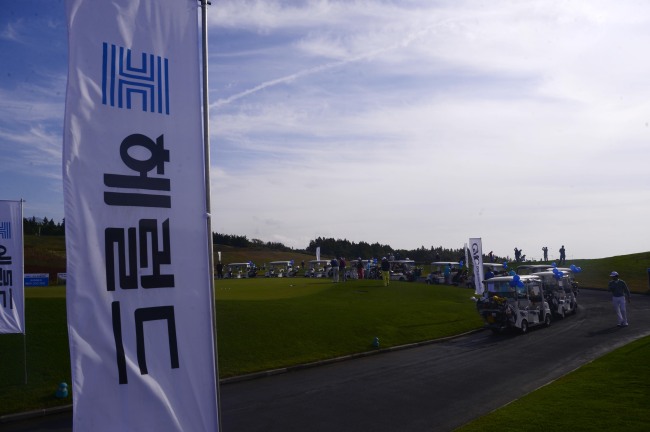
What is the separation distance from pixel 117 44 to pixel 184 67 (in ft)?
1.69

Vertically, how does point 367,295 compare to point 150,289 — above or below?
below

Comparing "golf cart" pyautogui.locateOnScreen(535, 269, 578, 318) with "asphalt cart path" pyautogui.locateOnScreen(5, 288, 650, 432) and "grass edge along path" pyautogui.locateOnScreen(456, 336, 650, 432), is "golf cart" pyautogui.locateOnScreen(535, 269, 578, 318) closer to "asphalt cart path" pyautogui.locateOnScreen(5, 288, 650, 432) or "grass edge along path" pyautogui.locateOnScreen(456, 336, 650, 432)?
"asphalt cart path" pyautogui.locateOnScreen(5, 288, 650, 432)

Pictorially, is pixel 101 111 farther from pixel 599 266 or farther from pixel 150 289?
pixel 599 266

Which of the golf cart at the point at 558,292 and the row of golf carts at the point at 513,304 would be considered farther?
the golf cart at the point at 558,292

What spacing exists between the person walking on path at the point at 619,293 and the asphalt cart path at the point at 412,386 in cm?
115

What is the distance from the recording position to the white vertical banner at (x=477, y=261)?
2619cm

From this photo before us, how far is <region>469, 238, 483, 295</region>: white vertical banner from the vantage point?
2619cm

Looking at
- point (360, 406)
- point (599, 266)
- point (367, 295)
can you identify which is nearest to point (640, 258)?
point (599, 266)

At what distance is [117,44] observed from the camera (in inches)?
160

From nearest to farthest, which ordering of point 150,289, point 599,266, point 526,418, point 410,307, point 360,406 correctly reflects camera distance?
1. point 150,289
2. point 526,418
3. point 360,406
4. point 410,307
5. point 599,266

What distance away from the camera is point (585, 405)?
10133mm

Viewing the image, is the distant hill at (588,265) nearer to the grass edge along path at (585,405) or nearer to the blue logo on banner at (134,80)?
the grass edge along path at (585,405)

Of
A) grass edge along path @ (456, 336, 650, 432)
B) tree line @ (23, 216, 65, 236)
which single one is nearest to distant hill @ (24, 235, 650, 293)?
tree line @ (23, 216, 65, 236)

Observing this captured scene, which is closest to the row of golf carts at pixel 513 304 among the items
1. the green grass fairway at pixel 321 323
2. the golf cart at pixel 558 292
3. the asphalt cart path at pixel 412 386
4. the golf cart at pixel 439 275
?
the asphalt cart path at pixel 412 386
